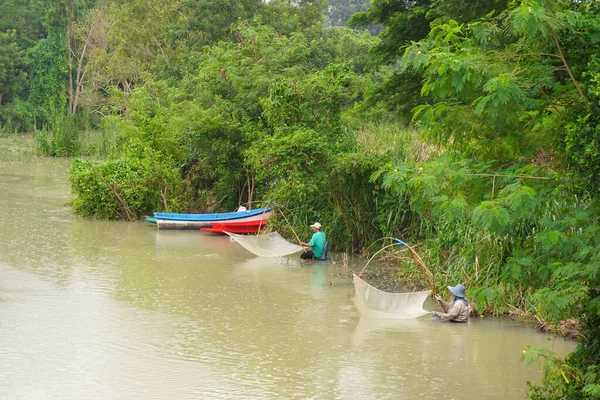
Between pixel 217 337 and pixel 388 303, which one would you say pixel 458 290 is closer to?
pixel 388 303

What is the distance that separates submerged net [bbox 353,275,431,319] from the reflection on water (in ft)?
0.58

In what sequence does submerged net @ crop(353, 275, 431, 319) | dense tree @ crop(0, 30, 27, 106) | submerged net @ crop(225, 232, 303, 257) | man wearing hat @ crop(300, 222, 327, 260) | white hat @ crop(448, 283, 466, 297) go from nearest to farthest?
white hat @ crop(448, 283, 466, 297) < submerged net @ crop(353, 275, 431, 319) < man wearing hat @ crop(300, 222, 327, 260) < submerged net @ crop(225, 232, 303, 257) < dense tree @ crop(0, 30, 27, 106)

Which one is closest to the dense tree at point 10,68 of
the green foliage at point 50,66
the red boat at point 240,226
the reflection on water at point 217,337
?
the green foliage at point 50,66

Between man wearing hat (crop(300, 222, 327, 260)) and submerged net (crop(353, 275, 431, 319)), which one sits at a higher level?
man wearing hat (crop(300, 222, 327, 260))

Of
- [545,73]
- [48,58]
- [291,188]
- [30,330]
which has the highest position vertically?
[48,58]

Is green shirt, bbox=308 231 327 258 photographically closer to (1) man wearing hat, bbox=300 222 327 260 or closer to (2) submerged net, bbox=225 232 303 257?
(1) man wearing hat, bbox=300 222 327 260

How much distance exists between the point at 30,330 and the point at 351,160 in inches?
247

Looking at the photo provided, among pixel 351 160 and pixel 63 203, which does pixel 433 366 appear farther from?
pixel 63 203

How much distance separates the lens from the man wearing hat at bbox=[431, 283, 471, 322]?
35.0 feet

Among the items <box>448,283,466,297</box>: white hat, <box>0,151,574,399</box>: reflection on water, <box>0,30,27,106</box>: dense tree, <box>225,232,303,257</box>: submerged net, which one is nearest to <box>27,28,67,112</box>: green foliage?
<box>0,30,27,106</box>: dense tree

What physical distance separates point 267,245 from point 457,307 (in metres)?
5.14

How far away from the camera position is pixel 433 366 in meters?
9.17

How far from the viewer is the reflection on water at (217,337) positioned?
8.44 meters

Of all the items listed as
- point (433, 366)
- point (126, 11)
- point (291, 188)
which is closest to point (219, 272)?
point (291, 188)
